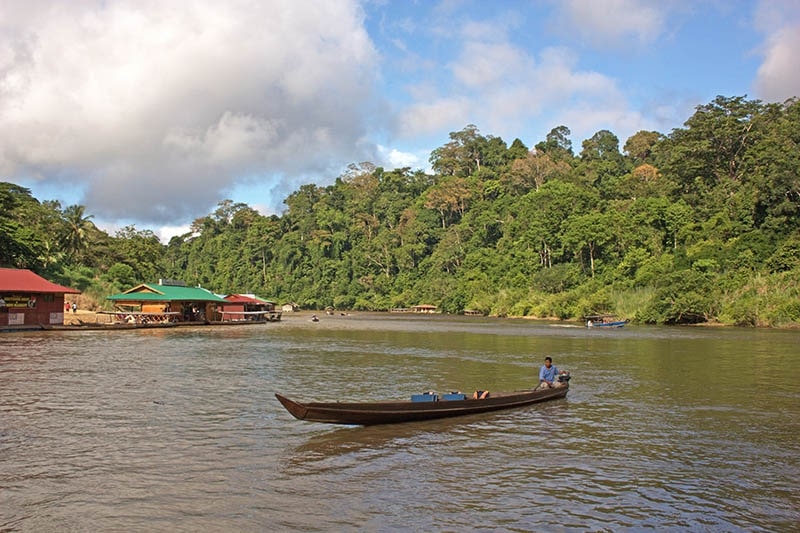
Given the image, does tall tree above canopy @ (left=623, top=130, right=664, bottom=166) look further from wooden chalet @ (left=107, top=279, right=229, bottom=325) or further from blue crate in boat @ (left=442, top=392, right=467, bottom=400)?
blue crate in boat @ (left=442, top=392, right=467, bottom=400)

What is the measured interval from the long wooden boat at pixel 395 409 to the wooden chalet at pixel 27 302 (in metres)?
33.9

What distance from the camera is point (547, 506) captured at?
8.96m

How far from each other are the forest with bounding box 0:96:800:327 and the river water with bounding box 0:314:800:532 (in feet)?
118

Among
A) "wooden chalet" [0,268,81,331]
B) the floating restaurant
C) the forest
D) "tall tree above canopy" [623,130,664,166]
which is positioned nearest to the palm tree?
the forest

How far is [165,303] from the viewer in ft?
162

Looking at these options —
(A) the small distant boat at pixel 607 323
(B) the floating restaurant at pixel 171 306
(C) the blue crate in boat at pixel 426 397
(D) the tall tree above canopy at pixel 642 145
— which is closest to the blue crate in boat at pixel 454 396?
(C) the blue crate in boat at pixel 426 397

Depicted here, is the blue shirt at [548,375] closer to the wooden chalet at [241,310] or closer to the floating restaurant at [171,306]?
the floating restaurant at [171,306]

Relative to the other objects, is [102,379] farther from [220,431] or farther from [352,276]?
[352,276]

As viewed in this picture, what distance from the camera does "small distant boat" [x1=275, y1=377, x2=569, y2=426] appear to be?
40.7 ft

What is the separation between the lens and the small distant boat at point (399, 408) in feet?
40.7

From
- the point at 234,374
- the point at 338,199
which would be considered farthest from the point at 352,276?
the point at 234,374

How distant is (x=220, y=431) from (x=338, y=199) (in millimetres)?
121140

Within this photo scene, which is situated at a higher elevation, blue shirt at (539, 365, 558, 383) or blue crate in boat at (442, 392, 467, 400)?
blue shirt at (539, 365, 558, 383)

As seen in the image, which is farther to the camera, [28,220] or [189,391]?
[28,220]
